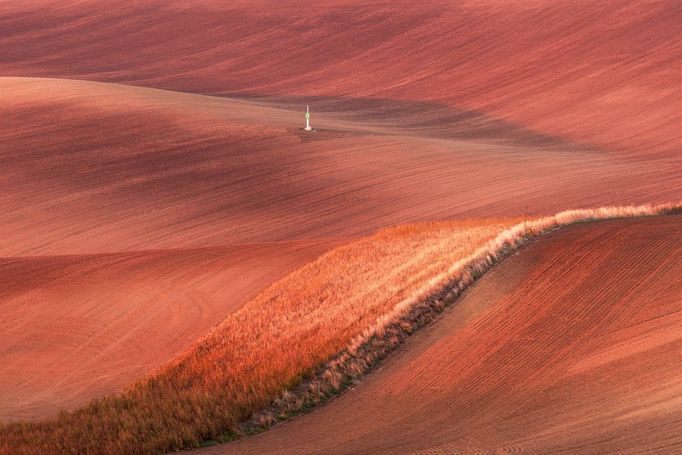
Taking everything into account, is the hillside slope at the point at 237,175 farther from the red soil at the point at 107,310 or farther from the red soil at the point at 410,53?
the red soil at the point at 410,53

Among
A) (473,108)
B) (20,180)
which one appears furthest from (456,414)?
(473,108)

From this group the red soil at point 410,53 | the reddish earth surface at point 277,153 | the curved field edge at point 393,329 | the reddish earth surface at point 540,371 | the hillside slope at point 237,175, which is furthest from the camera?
the red soil at point 410,53

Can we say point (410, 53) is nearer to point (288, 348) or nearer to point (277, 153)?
point (277, 153)

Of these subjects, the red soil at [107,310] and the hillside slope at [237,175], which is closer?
the red soil at [107,310]

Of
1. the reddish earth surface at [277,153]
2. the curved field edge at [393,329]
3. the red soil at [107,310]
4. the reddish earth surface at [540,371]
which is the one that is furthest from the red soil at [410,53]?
the reddish earth surface at [540,371]

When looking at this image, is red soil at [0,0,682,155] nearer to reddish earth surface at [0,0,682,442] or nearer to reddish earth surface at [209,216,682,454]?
reddish earth surface at [0,0,682,442]

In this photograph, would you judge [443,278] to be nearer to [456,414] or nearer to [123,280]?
[456,414]

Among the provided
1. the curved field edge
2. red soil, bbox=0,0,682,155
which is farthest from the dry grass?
red soil, bbox=0,0,682,155
